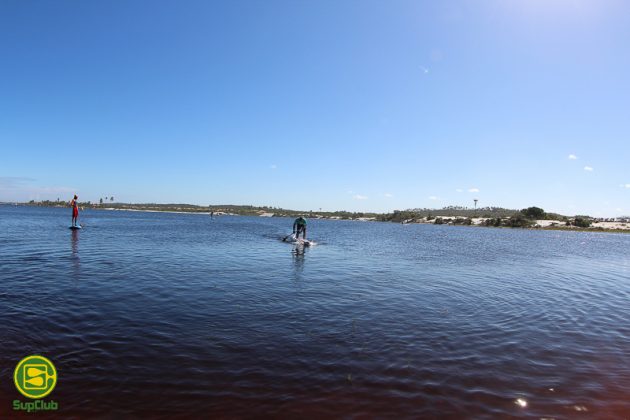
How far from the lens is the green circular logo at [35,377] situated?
22.4 feet

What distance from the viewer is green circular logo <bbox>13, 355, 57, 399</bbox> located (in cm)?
681

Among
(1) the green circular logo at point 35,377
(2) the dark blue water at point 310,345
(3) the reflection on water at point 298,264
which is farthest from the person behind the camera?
(3) the reflection on water at point 298,264

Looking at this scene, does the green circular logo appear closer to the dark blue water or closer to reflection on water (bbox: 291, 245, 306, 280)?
the dark blue water

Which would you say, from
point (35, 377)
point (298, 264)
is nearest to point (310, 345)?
point (35, 377)

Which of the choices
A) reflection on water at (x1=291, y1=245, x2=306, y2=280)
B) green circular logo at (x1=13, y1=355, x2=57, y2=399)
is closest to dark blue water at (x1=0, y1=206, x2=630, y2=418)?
green circular logo at (x1=13, y1=355, x2=57, y2=399)

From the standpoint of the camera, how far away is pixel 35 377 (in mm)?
7301

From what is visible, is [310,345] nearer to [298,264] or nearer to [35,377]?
[35,377]

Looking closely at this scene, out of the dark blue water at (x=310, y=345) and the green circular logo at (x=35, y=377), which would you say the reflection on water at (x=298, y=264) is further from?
the green circular logo at (x=35, y=377)

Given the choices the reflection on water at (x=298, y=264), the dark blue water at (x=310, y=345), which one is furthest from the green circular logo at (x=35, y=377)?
the reflection on water at (x=298, y=264)

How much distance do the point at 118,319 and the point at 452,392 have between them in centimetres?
958

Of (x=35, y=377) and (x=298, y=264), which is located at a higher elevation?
(x=298, y=264)

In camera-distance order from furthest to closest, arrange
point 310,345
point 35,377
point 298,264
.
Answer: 1. point 298,264
2. point 310,345
3. point 35,377

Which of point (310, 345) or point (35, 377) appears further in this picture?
point (310, 345)

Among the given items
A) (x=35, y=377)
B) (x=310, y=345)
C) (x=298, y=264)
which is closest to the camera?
(x=35, y=377)
